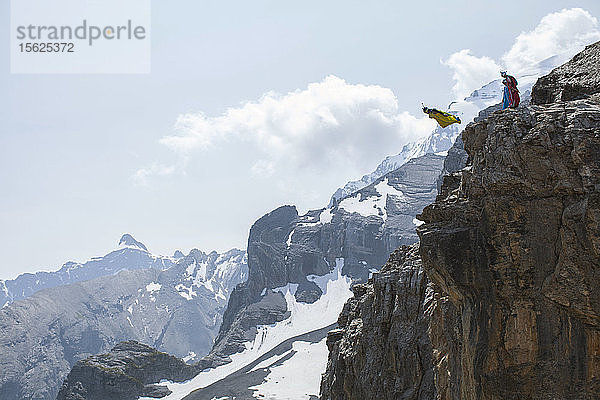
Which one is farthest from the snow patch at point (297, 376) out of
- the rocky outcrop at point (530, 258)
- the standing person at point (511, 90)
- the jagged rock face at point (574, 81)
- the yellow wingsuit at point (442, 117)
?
the rocky outcrop at point (530, 258)

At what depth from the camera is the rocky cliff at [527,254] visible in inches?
573

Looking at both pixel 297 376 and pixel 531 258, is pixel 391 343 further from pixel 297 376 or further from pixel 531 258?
pixel 297 376

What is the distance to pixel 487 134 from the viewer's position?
58.6ft

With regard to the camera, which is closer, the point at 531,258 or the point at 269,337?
the point at 531,258

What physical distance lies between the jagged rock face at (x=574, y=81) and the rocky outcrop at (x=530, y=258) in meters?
1.99

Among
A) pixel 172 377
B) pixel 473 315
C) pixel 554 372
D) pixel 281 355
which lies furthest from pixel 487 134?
pixel 172 377

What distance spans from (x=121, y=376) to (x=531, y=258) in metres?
150

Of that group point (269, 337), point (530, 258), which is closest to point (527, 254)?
point (530, 258)

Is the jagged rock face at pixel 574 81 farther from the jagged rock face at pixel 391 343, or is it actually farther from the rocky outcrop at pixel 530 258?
the jagged rock face at pixel 391 343

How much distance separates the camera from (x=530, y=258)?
15523mm

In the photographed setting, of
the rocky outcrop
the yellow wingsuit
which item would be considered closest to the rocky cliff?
the rocky outcrop

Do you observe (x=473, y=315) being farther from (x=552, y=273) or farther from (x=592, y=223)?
(x=592, y=223)

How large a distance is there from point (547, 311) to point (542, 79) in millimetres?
10891

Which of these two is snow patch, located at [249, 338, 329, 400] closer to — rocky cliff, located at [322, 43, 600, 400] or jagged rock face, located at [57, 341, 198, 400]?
jagged rock face, located at [57, 341, 198, 400]
